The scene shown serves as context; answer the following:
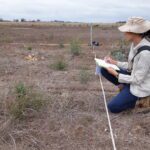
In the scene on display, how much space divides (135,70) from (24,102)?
4.61 ft

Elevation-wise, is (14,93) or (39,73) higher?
(14,93)

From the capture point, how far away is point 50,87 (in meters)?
7.51

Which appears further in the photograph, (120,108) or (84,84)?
(84,84)

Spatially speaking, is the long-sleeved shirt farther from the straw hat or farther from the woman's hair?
the straw hat

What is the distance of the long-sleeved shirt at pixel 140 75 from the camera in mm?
5559

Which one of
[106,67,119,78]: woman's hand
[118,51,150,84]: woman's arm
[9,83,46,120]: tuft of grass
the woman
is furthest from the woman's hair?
[9,83,46,120]: tuft of grass

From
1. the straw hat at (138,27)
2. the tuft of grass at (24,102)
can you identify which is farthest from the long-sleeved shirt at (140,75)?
the tuft of grass at (24,102)

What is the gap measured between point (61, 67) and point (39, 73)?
2.31 feet

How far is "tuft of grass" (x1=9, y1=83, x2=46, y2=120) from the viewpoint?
5.17m

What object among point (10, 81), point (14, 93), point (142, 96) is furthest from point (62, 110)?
point (10, 81)

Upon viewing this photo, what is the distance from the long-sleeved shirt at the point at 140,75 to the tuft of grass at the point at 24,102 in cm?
107

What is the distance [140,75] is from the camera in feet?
18.3

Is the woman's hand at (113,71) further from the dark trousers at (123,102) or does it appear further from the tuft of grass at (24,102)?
the tuft of grass at (24,102)

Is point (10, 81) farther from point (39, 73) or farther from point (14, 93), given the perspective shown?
point (14, 93)
